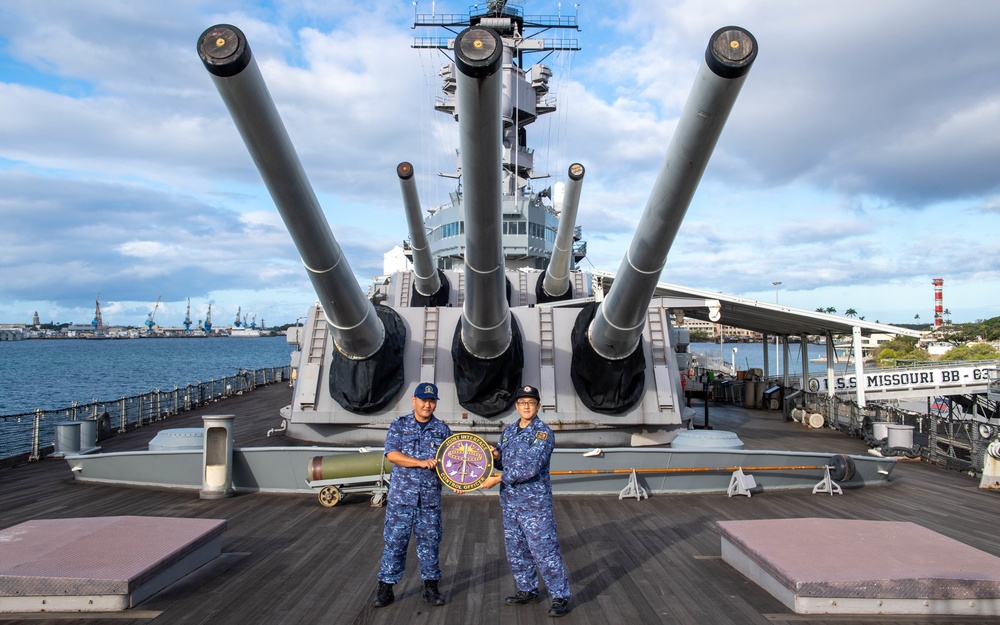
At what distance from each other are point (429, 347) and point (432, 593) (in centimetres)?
501

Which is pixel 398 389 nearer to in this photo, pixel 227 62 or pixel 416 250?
pixel 416 250

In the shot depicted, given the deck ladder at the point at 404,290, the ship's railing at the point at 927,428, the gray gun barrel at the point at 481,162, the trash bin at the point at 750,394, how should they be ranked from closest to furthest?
the gray gun barrel at the point at 481,162
the ship's railing at the point at 927,428
the deck ladder at the point at 404,290
the trash bin at the point at 750,394

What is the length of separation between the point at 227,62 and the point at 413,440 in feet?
8.39

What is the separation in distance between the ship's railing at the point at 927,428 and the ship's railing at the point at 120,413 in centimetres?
1229

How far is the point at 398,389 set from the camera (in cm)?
866

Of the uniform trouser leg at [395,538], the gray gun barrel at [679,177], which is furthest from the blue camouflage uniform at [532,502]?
the gray gun barrel at [679,177]

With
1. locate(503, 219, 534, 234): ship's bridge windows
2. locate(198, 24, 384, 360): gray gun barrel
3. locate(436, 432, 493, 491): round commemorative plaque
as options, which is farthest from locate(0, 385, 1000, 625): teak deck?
locate(503, 219, 534, 234): ship's bridge windows

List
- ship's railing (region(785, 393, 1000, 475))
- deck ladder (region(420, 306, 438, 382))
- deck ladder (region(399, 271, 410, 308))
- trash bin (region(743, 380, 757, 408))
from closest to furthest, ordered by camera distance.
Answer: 1. deck ladder (region(420, 306, 438, 382))
2. ship's railing (region(785, 393, 1000, 475))
3. deck ladder (region(399, 271, 410, 308))
4. trash bin (region(743, 380, 757, 408))

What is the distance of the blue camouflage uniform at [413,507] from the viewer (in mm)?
4164

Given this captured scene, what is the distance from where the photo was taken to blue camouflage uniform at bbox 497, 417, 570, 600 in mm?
4020

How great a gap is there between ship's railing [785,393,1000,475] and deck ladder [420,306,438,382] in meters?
6.78

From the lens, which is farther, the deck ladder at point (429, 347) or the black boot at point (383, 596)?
the deck ladder at point (429, 347)

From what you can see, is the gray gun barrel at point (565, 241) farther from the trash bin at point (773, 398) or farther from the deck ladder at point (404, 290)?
the trash bin at point (773, 398)

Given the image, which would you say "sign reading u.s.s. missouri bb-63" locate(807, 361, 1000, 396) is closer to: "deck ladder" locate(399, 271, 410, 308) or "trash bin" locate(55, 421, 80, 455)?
"deck ladder" locate(399, 271, 410, 308)
